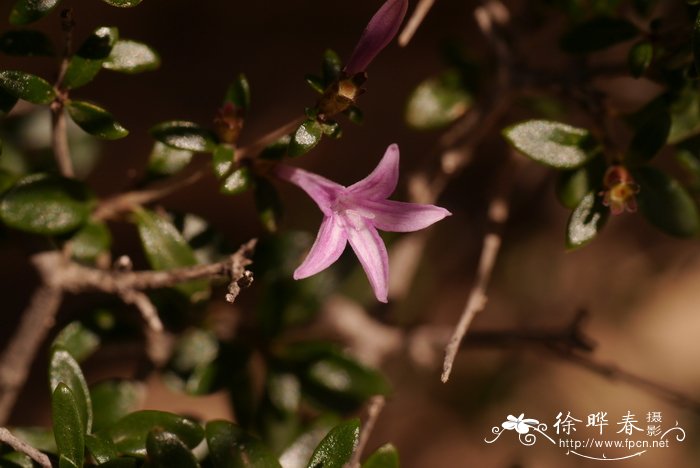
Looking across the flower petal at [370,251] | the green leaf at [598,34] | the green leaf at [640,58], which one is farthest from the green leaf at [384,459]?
the green leaf at [598,34]

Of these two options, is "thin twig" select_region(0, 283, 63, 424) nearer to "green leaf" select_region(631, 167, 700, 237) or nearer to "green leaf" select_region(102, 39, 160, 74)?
"green leaf" select_region(102, 39, 160, 74)

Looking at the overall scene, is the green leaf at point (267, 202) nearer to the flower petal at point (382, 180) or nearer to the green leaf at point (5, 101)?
the flower petal at point (382, 180)

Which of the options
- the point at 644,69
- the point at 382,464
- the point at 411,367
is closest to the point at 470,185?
the point at 411,367

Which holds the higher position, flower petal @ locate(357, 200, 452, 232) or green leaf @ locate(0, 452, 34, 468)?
flower petal @ locate(357, 200, 452, 232)

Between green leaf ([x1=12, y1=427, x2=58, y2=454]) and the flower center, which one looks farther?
green leaf ([x1=12, y1=427, x2=58, y2=454])

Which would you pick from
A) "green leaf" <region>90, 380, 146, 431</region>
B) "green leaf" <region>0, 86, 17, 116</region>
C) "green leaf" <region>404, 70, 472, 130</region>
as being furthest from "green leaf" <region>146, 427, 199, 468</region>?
"green leaf" <region>404, 70, 472, 130</region>

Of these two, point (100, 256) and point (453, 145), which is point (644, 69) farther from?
point (100, 256)
